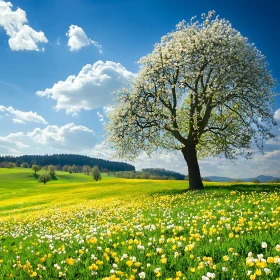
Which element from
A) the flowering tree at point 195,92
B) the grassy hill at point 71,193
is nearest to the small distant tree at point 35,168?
the grassy hill at point 71,193

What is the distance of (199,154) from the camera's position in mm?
38531

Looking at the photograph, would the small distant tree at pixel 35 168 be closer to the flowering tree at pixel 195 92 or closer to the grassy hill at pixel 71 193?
the grassy hill at pixel 71 193

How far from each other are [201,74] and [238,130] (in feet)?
25.2

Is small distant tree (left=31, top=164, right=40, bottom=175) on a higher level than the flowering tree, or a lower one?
lower

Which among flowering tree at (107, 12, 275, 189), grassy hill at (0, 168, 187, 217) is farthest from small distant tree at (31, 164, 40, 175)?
flowering tree at (107, 12, 275, 189)

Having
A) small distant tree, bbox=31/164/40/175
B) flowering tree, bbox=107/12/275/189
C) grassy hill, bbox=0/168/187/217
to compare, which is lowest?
grassy hill, bbox=0/168/187/217

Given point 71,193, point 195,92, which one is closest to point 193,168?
point 195,92

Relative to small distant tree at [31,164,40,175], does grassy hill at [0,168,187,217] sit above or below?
below

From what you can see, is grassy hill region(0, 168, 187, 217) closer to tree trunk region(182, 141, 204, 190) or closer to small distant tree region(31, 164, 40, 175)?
tree trunk region(182, 141, 204, 190)

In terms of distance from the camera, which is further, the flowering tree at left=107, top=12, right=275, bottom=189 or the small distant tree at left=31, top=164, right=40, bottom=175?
the small distant tree at left=31, top=164, right=40, bottom=175

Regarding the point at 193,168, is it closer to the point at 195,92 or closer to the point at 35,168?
the point at 195,92

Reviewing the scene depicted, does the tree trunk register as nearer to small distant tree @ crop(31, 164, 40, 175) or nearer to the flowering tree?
the flowering tree

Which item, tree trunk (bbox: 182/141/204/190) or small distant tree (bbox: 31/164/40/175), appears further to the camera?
small distant tree (bbox: 31/164/40/175)

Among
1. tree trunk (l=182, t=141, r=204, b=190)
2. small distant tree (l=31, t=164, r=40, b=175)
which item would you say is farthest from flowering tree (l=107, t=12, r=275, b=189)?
small distant tree (l=31, t=164, r=40, b=175)
